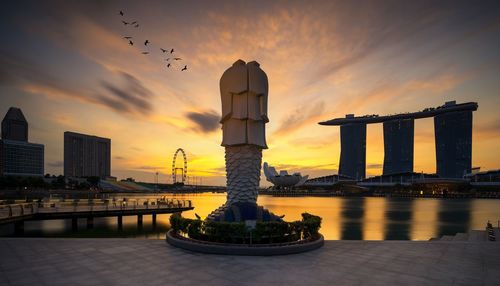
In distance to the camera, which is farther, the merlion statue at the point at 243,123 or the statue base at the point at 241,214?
the merlion statue at the point at 243,123

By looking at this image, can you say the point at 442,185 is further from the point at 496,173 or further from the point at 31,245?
the point at 31,245

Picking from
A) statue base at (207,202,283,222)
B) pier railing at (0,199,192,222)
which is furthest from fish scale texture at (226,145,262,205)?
pier railing at (0,199,192,222)

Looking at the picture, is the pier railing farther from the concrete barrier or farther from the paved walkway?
the concrete barrier

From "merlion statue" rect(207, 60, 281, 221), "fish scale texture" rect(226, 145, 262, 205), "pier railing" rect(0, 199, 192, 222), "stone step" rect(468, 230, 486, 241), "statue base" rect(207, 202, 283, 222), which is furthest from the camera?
"pier railing" rect(0, 199, 192, 222)

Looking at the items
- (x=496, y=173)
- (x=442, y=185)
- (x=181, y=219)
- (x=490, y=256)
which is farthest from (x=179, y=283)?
(x=496, y=173)

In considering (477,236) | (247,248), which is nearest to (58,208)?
(247,248)

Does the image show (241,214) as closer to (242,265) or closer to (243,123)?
(243,123)

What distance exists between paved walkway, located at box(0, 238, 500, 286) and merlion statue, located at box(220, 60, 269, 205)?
7.14 meters

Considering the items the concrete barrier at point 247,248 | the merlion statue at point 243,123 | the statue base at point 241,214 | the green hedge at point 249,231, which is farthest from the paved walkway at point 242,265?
the merlion statue at point 243,123

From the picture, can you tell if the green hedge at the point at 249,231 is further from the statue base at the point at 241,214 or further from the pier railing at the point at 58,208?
the pier railing at the point at 58,208

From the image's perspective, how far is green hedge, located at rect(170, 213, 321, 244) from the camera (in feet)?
54.4

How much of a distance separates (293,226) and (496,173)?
211281 millimetres

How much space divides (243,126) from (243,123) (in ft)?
0.70

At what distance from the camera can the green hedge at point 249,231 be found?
1658 centimetres
